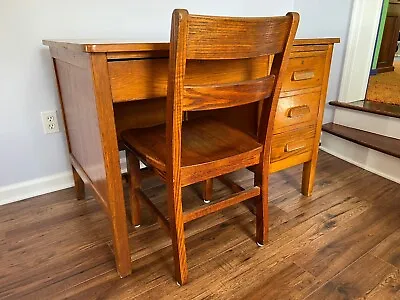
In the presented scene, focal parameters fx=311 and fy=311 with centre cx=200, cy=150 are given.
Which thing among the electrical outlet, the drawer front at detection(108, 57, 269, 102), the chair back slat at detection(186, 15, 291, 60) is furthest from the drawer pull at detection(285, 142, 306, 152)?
the electrical outlet

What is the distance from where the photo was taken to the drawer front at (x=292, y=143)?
1.30m

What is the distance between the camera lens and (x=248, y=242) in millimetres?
1216

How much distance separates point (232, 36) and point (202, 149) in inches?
15.2

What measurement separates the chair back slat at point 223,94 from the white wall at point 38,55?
30.7 inches

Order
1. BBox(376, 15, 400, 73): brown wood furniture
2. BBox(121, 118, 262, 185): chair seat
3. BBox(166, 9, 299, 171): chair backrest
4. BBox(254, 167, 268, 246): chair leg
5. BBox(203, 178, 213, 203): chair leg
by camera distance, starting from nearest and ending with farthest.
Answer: BBox(166, 9, 299, 171): chair backrest
BBox(121, 118, 262, 185): chair seat
BBox(254, 167, 268, 246): chair leg
BBox(203, 178, 213, 203): chair leg
BBox(376, 15, 400, 73): brown wood furniture

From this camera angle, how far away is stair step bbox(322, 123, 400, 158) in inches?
63.9

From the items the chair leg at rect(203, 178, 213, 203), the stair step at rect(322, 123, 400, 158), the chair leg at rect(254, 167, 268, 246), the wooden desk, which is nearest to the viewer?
the wooden desk

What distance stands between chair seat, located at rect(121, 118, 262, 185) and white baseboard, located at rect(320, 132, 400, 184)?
102 centimetres

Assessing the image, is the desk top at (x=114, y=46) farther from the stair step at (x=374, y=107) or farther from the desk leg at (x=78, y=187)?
the stair step at (x=374, y=107)

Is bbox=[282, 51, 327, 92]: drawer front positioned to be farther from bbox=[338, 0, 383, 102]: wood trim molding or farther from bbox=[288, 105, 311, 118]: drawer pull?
bbox=[338, 0, 383, 102]: wood trim molding

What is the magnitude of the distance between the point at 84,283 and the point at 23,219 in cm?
54

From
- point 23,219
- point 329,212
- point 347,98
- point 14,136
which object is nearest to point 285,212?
point 329,212

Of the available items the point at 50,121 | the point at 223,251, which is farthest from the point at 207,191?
the point at 50,121

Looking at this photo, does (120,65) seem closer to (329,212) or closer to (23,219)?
(23,219)
